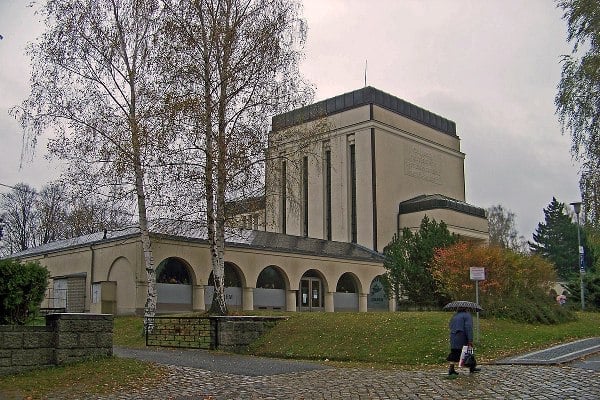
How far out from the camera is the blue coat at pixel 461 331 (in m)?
13.8

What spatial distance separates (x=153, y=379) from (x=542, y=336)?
519 inches

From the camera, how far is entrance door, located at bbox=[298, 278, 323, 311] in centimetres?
4112

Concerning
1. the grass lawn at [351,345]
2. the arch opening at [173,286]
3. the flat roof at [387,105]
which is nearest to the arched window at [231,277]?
the arch opening at [173,286]

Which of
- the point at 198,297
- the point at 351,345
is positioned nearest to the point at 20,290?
the point at 351,345

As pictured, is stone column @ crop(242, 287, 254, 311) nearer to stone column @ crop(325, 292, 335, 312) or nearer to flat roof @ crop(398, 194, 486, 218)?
stone column @ crop(325, 292, 335, 312)

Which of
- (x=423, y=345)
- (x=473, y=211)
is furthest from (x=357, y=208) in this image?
(x=423, y=345)

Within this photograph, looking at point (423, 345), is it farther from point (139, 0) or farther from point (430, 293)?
point (139, 0)

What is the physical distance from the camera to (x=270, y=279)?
127 ft

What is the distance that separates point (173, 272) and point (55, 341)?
2074cm

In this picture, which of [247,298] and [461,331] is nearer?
[461,331]

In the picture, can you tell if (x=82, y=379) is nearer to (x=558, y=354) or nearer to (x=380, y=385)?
(x=380, y=385)

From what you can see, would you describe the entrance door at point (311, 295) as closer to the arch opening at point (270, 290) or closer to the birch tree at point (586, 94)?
the arch opening at point (270, 290)

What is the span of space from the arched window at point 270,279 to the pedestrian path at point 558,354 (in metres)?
20.5

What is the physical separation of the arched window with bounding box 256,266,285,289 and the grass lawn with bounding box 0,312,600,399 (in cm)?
1348
